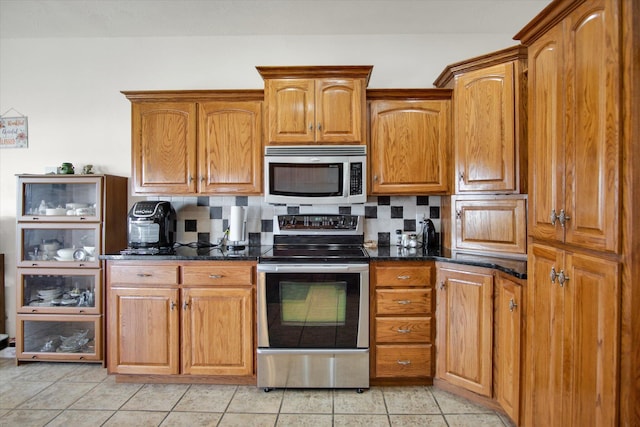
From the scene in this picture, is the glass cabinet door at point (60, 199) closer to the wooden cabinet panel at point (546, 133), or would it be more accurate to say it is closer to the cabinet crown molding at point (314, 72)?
the cabinet crown molding at point (314, 72)

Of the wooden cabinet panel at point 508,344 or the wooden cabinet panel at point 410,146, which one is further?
the wooden cabinet panel at point 410,146

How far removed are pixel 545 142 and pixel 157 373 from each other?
103 inches

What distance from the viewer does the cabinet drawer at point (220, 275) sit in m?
2.38

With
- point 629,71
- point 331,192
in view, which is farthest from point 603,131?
point 331,192

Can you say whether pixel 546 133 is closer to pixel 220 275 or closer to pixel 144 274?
pixel 220 275

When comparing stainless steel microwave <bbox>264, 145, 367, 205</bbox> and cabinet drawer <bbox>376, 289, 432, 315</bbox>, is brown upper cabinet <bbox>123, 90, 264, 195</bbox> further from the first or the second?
cabinet drawer <bbox>376, 289, 432, 315</bbox>

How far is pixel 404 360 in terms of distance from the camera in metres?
2.38

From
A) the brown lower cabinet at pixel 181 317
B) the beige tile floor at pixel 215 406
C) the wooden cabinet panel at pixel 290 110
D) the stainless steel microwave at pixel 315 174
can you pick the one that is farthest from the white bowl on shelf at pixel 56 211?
the wooden cabinet panel at pixel 290 110

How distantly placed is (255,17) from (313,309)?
7.16 feet

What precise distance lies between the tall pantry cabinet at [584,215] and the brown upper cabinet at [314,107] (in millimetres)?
1134

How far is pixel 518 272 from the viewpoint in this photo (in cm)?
187

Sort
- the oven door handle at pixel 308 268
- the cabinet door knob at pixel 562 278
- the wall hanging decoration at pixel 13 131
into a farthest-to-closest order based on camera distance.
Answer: the wall hanging decoration at pixel 13 131 < the oven door handle at pixel 308 268 < the cabinet door knob at pixel 562 278

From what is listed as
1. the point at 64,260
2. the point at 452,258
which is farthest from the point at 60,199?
the point at 452,258

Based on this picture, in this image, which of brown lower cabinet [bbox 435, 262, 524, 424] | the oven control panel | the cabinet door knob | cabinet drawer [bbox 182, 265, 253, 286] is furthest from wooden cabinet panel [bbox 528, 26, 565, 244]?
cabinet drawer [bbox 182, 265, 253, 286]
